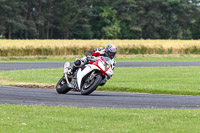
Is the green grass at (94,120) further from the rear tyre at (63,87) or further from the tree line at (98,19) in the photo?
the tree line at (98,19)

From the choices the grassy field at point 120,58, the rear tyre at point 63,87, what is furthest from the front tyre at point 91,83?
the grassy field at point 120,58

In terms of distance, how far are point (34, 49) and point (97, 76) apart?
29.5m

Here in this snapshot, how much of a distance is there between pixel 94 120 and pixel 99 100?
4.21m

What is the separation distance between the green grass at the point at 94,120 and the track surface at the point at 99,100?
4.29 feet

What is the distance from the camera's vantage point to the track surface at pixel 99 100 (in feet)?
44.8

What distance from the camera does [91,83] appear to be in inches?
617

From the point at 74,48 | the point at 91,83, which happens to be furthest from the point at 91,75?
the point at 74,48

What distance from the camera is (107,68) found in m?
15.7

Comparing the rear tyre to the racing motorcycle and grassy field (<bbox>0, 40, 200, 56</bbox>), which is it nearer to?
the racing motorcycle

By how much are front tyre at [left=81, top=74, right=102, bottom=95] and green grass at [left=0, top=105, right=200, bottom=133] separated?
305 centimetres

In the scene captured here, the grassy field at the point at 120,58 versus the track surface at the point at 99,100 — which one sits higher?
the grassy field at the point at 120,58

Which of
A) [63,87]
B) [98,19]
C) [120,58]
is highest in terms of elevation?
[98,19]

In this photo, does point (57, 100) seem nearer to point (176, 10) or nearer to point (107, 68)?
point (107, 68)

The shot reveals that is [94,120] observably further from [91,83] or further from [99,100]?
[91,83]
